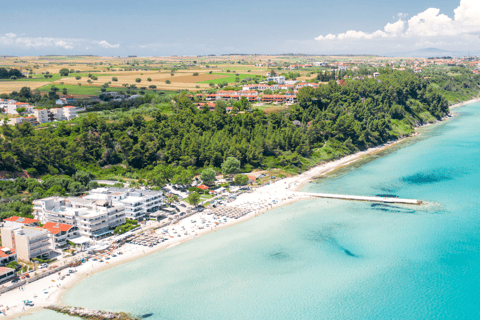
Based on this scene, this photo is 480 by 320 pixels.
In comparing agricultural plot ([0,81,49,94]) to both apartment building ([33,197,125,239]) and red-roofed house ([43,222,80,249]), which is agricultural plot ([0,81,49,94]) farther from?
red-roofed house ([43,222,80,249])

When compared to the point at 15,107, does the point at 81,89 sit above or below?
above

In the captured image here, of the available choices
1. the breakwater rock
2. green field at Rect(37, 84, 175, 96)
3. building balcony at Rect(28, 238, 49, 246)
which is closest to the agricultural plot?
green field at Rect(37, 84, 175, 96)

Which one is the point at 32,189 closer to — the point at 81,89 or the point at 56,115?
the point at 56,115

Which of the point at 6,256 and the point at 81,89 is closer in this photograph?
the point at 6,256

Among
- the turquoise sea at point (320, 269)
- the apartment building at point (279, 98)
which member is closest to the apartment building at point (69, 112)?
the apartment building at point (279, 98)

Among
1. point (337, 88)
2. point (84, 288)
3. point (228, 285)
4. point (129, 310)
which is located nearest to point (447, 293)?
point (228, 285)

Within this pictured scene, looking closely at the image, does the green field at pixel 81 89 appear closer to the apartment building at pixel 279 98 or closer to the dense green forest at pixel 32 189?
the apartment building at pixel 279 98

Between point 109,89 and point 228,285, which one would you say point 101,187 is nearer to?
point 228,285

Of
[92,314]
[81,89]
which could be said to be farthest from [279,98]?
[92,314]
